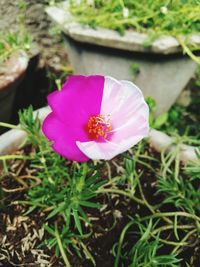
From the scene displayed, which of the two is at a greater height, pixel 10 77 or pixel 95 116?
pixel 95 116

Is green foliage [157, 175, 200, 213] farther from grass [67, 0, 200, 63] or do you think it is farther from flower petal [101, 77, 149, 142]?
grass [67, 0, 200, 63]

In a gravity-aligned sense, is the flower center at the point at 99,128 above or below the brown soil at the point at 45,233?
above

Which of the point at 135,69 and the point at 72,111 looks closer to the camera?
the point at 72,111

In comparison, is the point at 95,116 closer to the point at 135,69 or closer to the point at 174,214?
the point at 174,214

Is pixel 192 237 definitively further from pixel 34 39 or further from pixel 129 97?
pixel 34 39

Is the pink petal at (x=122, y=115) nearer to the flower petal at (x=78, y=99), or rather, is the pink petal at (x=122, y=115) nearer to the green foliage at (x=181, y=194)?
the flower petal at (x=78, y=99)

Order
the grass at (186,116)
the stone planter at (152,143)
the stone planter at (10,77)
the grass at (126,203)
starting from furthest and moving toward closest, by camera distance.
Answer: the grass at (186,116), the stone planter at (10,77), the stone planter at (152,143), the grass at (126,203)

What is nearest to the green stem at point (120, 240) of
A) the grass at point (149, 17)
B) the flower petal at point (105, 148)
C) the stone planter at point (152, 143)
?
the stone planter at point (152, 143)

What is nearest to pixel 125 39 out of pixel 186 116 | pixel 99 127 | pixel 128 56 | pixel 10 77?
pixel 128 56
